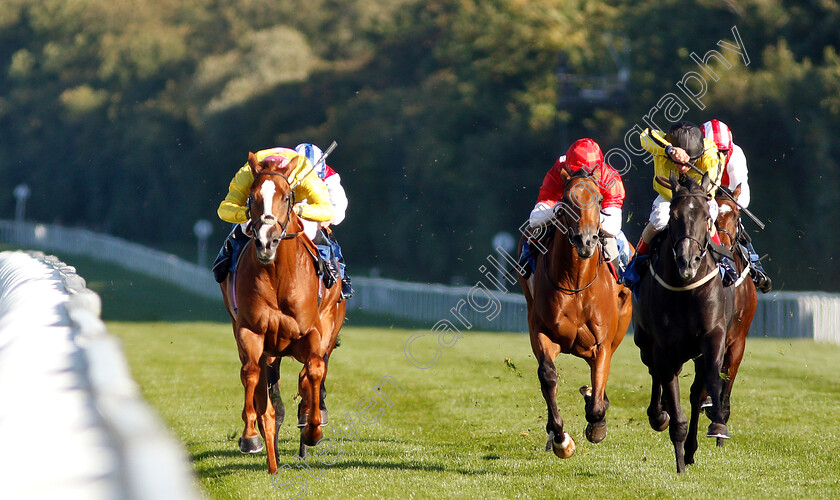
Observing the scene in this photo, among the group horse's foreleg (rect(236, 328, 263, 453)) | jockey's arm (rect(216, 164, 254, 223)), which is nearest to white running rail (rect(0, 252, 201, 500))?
horse's foreleg (rect(236, 328, 263, 453))

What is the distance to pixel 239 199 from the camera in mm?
6141

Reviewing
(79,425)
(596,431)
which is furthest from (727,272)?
(79,425)

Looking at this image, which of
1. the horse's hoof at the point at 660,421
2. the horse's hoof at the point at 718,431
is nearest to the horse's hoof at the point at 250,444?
the horse's hoof at the point at 660,421

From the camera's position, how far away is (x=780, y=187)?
21.8 meters

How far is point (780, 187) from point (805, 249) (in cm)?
139

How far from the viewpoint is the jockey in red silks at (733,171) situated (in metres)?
7.07

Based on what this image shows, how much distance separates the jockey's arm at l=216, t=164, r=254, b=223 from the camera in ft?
20.0

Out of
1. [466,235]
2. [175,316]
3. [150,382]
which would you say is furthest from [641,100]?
[150,382]

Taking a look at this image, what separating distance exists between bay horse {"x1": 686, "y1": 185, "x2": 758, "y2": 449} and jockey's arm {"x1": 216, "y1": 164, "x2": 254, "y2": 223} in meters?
3.01

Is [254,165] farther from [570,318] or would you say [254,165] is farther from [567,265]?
[570,318]

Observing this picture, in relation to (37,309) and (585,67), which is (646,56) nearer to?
(585,67)

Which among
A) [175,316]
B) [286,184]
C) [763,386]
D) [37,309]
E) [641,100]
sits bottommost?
[175,316]

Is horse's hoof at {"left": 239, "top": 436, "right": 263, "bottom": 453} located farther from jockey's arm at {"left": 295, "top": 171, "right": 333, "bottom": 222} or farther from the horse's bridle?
jockey's arm at {"left": 295, "top": 171, "right": 333, "bottom": 222}

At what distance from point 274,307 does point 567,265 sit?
1.79 metres
